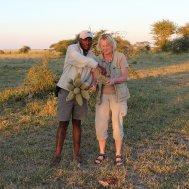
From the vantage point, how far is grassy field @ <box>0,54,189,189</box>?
15.4ft

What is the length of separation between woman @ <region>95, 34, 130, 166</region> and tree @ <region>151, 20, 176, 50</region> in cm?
3893

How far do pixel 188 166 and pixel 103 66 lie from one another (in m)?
Result: 1.80

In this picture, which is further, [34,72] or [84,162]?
[34,72]

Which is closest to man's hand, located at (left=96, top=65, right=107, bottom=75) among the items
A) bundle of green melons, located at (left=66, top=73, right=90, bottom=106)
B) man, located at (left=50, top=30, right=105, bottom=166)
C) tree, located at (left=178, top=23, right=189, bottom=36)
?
man, located at (left=50, top=30, right=105, bottom=166)

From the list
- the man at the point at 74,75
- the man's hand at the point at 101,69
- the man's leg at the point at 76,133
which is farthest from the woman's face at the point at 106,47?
the man's leg at the point at 76,133

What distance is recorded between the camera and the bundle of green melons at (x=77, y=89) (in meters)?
4.97

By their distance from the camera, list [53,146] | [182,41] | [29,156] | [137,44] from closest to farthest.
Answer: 1. [29,156]
2. [53,146]
3. [137,44]
4. [182,41]

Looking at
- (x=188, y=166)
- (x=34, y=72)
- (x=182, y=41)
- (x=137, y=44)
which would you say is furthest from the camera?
(x=182, y=41)

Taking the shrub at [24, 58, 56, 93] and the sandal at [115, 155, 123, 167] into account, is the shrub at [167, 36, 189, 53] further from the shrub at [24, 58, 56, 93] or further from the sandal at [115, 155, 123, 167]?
the sandal at [115, 155, 123, 167]

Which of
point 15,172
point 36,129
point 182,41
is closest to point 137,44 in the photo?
point 36,129

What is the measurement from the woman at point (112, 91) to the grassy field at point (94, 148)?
1.53ft

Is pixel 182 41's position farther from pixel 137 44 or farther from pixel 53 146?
pixel 53 146

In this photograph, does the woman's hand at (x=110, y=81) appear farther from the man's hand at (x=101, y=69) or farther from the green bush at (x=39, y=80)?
the green bush at (x=39, y=80)

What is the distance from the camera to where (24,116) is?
26.8ft
